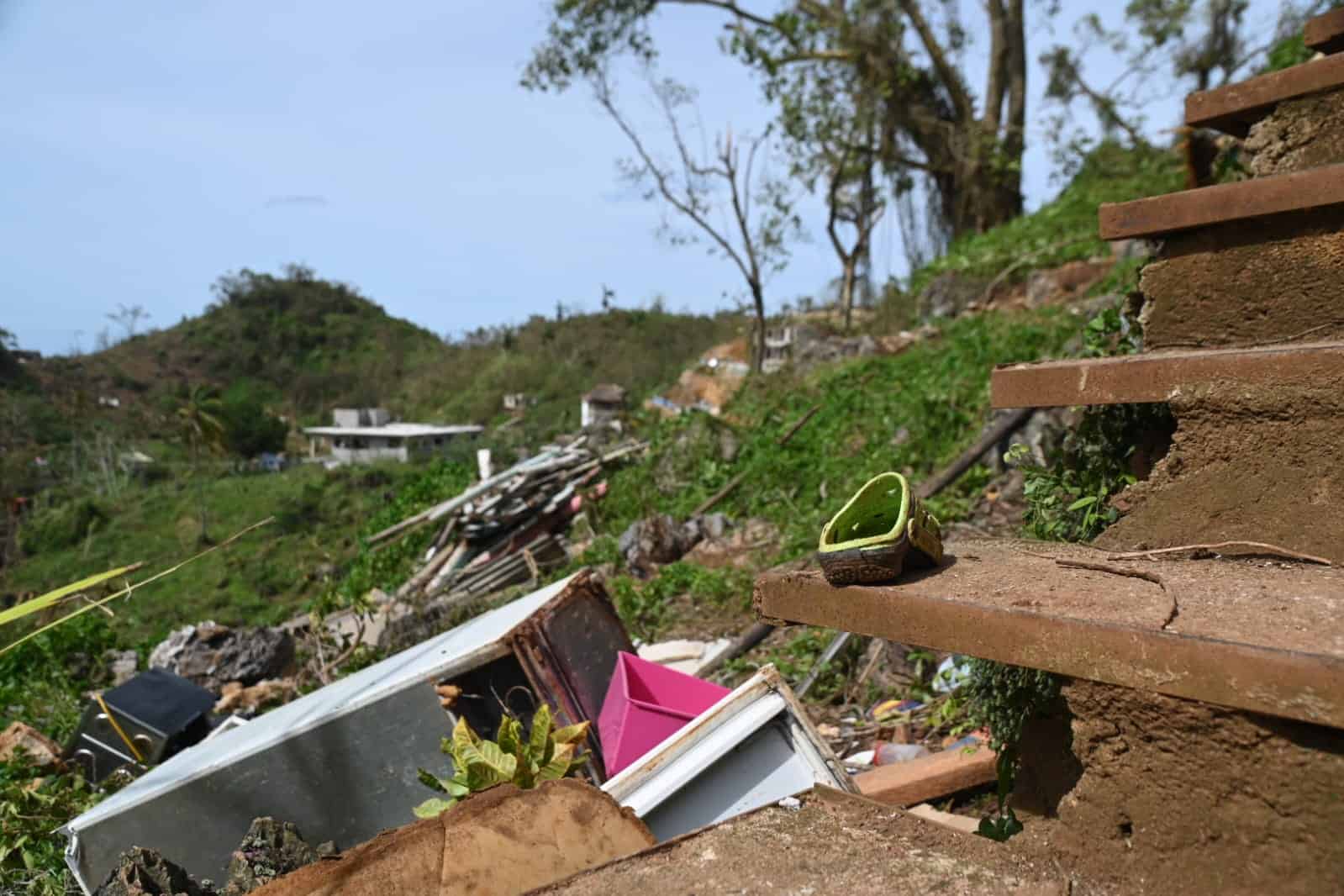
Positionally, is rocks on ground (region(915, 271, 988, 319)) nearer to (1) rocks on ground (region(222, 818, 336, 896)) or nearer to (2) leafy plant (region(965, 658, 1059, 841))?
(2) leafy plant (region(965, 658, 1059, 841))

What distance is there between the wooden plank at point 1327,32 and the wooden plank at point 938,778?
2.24 metres

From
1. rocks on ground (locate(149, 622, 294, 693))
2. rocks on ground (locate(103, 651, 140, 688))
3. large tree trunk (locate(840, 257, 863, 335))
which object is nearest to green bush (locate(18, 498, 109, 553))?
large tree trunk (locate(840, 257, 863, 335))

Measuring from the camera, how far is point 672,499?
9500 millimetres

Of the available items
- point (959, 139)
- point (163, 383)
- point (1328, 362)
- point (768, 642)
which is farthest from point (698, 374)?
point (163, 383)

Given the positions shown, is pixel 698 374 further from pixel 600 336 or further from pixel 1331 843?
pixel 600 336

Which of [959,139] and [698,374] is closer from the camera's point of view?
[959,139]

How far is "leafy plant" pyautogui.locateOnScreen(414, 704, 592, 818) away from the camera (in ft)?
7.64

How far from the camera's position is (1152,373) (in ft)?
6.11

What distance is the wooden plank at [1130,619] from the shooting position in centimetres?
117

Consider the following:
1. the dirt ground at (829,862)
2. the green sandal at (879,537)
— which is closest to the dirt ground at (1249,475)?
the green sandal at (879,537)

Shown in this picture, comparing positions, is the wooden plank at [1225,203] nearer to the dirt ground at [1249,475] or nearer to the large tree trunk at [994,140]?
the dirt ground at [1249,475]

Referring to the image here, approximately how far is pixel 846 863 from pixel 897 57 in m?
15.1

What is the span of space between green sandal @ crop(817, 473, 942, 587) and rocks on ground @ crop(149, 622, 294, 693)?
17.7 ft

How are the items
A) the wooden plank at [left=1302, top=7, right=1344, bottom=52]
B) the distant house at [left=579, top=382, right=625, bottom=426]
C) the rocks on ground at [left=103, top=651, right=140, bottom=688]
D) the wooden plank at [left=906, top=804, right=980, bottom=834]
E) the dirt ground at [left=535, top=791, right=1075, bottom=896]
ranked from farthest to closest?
the distant house at [left=579, top=382, right=625, bottom=426] < the rocks on ground at [left=103, top=651, right=140, bottom=688] < the wooden plank at [left=1302, top=7, right=1344, bottom=52] < the wooden plank at [left=906, top=804, right=980, bottom=834] < the dirt ground at [left=535, top=791, right=1075, bottom=896]
